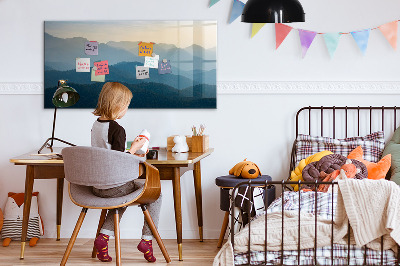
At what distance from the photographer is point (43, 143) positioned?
4492mm

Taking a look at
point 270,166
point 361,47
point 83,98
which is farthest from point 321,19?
point 83,98

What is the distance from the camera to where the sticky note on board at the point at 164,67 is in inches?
174

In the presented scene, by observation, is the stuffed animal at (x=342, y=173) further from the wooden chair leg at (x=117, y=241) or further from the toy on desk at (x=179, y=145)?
the wooden chair leg at (x=117, y=241)

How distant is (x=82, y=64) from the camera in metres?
4.45

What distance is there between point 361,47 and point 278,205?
59.9 inches

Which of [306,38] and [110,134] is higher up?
[306,38]

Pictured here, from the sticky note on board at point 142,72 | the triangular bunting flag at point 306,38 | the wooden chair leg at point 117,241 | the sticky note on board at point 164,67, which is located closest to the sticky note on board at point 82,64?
the sticky note on board at point 142,72

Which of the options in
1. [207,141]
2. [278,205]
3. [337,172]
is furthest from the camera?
[207,141]

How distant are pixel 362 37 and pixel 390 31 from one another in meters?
0.20

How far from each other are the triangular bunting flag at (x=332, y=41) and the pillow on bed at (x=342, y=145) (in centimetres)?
62

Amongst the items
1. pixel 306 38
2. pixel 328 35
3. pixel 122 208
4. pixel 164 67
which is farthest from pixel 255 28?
pixel 122 208

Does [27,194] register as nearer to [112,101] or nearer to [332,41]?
[112,101]

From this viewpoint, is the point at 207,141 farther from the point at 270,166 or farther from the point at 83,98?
the point at 83,98

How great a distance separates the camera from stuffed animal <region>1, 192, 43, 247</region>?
4.30 m
